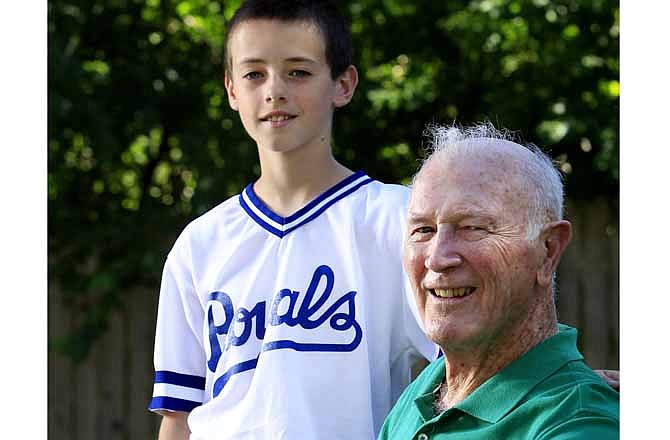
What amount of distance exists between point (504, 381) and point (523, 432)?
12 cm

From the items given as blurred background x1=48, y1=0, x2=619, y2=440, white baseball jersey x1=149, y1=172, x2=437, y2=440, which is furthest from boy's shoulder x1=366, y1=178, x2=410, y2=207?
blurred background x1=48, y1=0, x2=619, y2=440

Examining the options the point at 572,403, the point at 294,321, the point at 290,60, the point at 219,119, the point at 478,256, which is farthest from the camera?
→ the point at 219,119

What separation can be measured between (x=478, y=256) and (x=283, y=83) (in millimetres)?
718

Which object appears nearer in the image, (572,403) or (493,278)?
(572,403)

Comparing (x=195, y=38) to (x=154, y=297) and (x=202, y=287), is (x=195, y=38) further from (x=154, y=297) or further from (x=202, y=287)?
(x=202, y=287)

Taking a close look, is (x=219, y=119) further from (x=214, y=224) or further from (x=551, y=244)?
(x=551, y=244)

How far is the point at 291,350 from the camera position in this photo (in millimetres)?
2211

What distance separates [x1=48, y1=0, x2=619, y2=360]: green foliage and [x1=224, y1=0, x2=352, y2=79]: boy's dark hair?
2689mm

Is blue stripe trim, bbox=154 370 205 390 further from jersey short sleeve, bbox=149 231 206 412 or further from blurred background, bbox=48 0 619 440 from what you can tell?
blurred background, bbox=48 0 619 440

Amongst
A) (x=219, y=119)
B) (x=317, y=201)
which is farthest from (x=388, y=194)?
(x=219, y=119)

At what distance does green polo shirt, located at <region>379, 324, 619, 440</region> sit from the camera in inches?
63.3

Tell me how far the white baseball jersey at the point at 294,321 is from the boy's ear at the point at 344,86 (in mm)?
185

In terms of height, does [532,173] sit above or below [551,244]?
above

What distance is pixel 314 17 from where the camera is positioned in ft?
7.89
